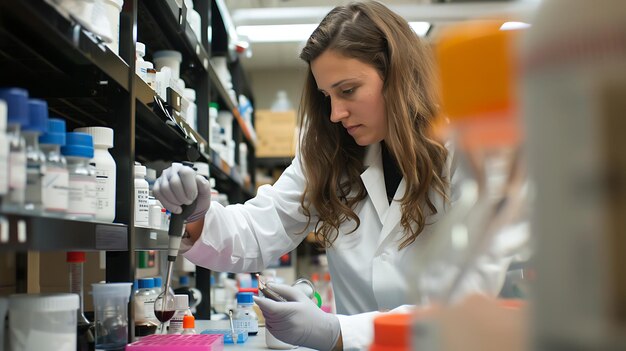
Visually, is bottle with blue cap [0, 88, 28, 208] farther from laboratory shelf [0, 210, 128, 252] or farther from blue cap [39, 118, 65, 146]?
blue cap [39, 118, 65, 146]

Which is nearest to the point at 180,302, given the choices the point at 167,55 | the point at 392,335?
the point at 167,55

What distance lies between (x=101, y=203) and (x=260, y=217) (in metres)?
0.81

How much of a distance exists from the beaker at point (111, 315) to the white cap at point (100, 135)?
1.02 feet

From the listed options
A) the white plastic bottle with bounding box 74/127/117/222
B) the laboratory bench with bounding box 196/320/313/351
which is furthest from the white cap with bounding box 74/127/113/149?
the laboratory bench with bounding box 196/320/313/351

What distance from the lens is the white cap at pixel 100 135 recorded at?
1316 millimetres

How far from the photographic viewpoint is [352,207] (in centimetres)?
205

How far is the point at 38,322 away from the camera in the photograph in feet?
3.24

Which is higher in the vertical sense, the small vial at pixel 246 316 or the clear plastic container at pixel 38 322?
the clear plastic container at pixel 38 322

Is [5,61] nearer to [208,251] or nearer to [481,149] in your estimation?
[208,251]

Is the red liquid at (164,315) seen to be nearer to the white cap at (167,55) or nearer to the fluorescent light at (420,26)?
the white cap at (167,55)

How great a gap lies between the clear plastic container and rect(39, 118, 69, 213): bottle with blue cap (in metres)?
0.15

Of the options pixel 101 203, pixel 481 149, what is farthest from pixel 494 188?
pixel 101 203

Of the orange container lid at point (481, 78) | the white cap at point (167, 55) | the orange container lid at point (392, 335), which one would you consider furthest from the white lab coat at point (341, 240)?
the orange container lid at point (481, 78)

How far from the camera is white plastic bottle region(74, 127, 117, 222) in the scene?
1.28 metres
